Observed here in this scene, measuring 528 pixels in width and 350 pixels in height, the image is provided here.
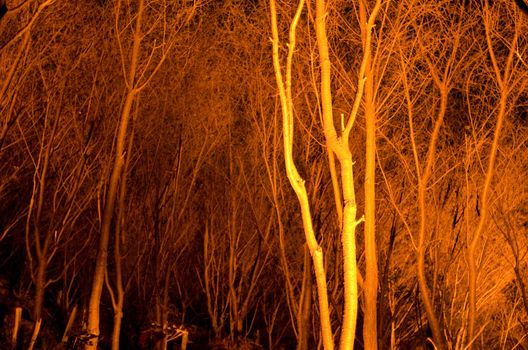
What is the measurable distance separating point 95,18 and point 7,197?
217 inches

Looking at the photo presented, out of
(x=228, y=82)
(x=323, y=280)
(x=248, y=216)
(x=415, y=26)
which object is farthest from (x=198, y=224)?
(x=323, y=280)

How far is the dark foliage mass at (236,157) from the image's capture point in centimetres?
758

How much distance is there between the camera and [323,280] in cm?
370

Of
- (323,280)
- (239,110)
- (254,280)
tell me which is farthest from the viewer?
(254,280)

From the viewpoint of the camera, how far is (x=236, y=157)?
1144 centimetres

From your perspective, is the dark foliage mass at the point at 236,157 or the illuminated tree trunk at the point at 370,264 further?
the dark foliage mass at the point at 236,157

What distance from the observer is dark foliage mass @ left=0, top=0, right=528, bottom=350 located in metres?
7.58

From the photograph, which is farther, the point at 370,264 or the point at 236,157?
the point at 236,157

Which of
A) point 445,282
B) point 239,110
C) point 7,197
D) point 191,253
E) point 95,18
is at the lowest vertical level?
point 445,282

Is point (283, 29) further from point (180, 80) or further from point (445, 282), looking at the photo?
point (445, 282)

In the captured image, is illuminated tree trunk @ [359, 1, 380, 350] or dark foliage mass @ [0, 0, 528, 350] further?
dark foliage mass @ [0, 0, 528, 350]

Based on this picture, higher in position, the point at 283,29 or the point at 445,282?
the point at 283,29

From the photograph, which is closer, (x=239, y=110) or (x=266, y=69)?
(x=266, y=69)

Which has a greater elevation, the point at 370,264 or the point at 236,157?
the point at 236,157
